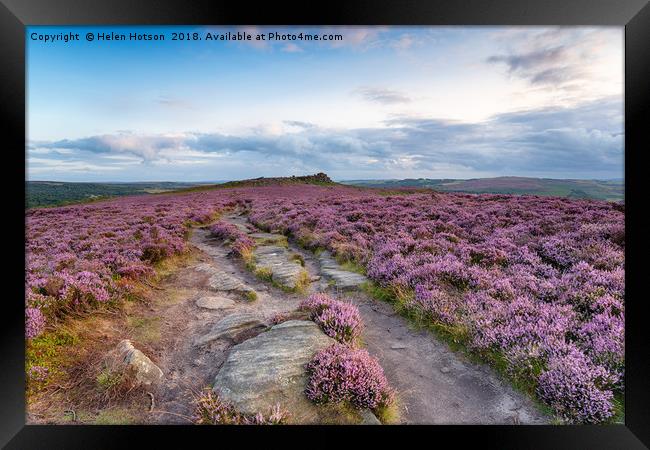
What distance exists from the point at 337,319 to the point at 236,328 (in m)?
1.58

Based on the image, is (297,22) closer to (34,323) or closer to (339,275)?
(339,275)

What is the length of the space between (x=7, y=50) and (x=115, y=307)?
4200mm

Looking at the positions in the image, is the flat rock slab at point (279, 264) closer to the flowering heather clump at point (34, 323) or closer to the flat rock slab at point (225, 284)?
the flat rock slab at point (225, 284)

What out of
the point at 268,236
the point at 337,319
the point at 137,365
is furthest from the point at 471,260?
the point at 268,236

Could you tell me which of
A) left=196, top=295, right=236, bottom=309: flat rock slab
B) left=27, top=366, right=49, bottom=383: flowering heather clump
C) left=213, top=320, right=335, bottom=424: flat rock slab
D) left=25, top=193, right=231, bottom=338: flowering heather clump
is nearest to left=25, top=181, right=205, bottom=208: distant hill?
left=25, top=193, right=231, bottom=338: flowering heather clump

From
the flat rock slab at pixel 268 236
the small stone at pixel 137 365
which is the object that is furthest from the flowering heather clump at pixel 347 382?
the flat rock slab at pixel 268 236

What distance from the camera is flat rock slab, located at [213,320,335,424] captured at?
12.7 ft

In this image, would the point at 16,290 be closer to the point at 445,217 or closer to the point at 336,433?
the point at 336,433

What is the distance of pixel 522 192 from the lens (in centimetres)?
771

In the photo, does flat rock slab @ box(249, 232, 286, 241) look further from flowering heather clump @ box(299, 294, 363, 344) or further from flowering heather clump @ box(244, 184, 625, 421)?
flowering heather clump @ box(299, 294, 363, 344)

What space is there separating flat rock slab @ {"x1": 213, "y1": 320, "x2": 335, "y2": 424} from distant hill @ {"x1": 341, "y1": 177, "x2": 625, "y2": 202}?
4.46m

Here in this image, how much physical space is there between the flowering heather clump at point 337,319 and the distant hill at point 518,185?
3.49 meters

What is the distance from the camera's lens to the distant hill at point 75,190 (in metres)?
5.32

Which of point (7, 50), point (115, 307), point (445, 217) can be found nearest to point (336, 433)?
point (115, 307)
